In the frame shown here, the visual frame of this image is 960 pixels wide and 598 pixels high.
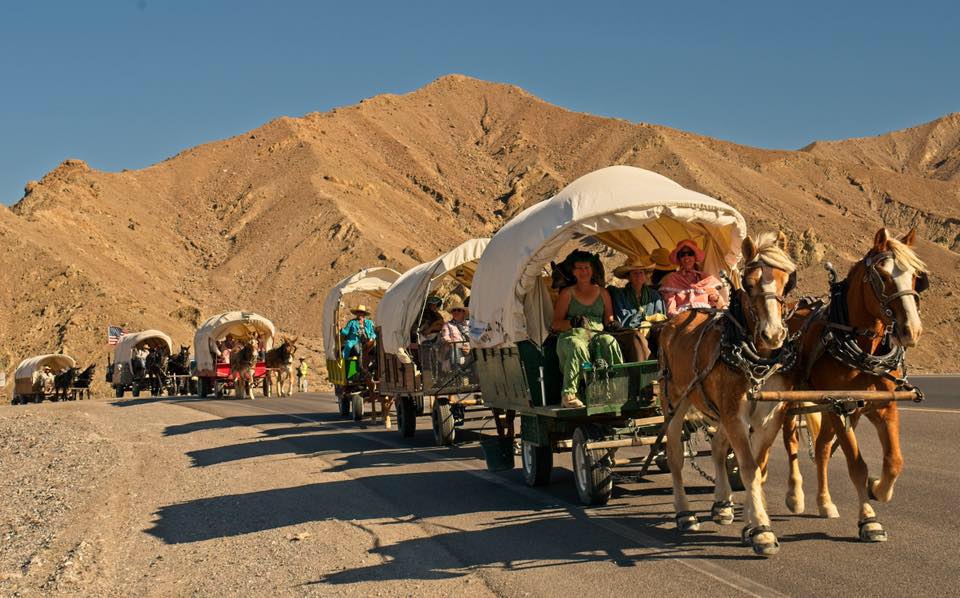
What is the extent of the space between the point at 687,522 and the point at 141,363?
4136cm

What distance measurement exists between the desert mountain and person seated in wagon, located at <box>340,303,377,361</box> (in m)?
32.3

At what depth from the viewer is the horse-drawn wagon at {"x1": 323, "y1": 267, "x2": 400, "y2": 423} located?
71.9 ft

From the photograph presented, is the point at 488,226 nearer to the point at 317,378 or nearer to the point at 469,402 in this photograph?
the point at 317,378

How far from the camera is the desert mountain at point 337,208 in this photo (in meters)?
68.2

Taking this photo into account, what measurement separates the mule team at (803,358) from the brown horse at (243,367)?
30299 mm

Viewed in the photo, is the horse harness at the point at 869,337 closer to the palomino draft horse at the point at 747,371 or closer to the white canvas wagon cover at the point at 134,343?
the palomino draft horse at the point at 747,371

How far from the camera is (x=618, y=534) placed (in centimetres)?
843

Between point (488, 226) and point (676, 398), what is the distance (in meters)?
91.9

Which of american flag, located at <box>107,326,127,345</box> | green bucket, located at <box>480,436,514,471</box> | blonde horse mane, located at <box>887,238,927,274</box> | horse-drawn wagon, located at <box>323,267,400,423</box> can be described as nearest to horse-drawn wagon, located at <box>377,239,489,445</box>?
green bucket, located at <box>480,436,514,471</box>

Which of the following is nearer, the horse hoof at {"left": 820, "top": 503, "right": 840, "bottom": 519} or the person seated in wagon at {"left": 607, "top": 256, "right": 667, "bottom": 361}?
the horse hoof at {"left": 820, "top": 503, "right": 840, "bottom": 519}

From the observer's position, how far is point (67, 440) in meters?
21.3

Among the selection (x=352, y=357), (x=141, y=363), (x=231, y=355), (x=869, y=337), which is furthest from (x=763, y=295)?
(x=141, y=363)

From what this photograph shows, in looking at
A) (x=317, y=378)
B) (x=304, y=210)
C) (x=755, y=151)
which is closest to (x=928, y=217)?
(x=755, y=151)

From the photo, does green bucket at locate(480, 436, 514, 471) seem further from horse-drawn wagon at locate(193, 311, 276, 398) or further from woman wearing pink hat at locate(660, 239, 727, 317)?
horse-drawn wagon at locate(193, 311, 276, 398)
